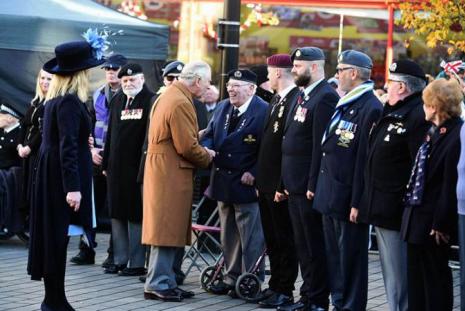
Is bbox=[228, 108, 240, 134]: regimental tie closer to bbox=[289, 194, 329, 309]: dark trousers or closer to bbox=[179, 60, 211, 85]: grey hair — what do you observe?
bbox=[179, 60, 211, 85]: grey hair

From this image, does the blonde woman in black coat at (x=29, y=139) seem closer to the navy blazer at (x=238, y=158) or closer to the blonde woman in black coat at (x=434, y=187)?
the navy blazer at (x=238, y=158)

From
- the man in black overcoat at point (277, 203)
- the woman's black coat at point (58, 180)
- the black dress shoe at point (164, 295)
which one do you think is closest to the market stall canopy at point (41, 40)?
the man in black overcoat at point (277, 203)

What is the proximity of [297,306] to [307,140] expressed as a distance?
1.37m

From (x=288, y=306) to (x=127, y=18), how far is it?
6191 mm

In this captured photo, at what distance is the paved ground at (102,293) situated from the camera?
9.44 meters

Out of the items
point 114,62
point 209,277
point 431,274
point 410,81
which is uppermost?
point 114,62

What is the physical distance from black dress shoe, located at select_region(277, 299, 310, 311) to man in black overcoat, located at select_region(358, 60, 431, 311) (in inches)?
45.0

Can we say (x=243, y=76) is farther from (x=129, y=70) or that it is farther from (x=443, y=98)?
(x=443, y=98)

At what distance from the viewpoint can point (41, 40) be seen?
553 inches

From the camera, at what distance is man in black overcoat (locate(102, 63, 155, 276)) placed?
1105 centimetres

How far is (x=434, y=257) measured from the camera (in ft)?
24.8

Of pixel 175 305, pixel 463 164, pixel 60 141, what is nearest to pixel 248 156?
pixel 175 305

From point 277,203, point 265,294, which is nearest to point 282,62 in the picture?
point 277,203

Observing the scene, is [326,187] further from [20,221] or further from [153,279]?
[20,221]
